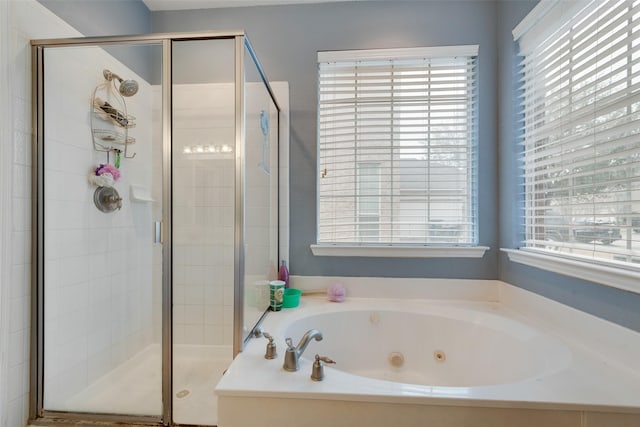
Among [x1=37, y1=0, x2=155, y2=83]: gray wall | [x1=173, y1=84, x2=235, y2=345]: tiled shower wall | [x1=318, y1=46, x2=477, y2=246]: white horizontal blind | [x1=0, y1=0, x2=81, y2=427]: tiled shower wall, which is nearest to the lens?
[x1=0, y1=0, x2=81, y2=427]: tiled shower wall

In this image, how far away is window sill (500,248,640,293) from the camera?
0.95 meters

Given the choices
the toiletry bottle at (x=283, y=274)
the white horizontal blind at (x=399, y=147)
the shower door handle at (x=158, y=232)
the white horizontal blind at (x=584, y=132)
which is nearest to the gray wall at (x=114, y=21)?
the shower door handle at (x=158, y=232)

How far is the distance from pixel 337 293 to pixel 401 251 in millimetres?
472

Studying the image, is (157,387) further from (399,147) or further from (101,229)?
(399,147)

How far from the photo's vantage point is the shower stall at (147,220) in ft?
4.09

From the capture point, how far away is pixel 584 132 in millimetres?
1172

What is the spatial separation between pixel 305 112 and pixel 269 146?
0.37 meters

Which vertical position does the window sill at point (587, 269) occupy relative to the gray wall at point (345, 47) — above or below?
below

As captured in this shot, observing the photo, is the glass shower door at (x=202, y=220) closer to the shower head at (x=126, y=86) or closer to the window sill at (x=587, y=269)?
the shower head at (x=126, y=86)

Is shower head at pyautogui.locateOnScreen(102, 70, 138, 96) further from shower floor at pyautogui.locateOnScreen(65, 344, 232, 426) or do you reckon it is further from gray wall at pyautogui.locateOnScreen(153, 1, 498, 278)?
shower floor at pyautogui.locateOnScreen(65, 344, 232, 426)

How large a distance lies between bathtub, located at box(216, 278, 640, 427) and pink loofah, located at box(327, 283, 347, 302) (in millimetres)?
46

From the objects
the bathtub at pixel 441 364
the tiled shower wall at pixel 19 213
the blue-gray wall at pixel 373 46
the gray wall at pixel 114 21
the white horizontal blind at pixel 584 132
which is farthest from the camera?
the blue-gray wall at pixel 373 46

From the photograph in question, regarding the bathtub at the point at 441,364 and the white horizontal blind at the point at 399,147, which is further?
the white horizontal blind at the point at 399,147

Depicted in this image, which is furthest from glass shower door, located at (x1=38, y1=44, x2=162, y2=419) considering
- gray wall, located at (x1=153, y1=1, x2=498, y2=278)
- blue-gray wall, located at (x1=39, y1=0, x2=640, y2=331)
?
gray wall, located at (x1=153, y1=1, x2=498, y2=278)
